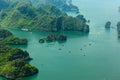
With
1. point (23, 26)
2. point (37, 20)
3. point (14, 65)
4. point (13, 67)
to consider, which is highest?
point (37, 20)

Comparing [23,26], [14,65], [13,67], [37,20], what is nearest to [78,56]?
[14,65]

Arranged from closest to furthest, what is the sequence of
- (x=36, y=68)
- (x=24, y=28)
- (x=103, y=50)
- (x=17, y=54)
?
1. (x=36, y=68)
2. (x=17, y=54)
3. (x=103, y=50)
4. (x=24, y=28)

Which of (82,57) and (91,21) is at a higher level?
(91,21)

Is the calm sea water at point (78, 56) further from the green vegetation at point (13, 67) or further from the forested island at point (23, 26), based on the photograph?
the forested island at point (23, 26)

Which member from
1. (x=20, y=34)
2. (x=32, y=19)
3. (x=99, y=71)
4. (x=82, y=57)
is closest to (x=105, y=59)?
(x=82, y=57)

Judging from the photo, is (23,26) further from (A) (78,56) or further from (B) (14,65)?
(B) (14,65)

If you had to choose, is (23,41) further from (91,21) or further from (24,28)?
(91,21)

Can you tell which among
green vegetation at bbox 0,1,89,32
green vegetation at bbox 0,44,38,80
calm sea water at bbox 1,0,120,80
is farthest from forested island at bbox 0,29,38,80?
green vegetation at bbox 0,1,89,32
